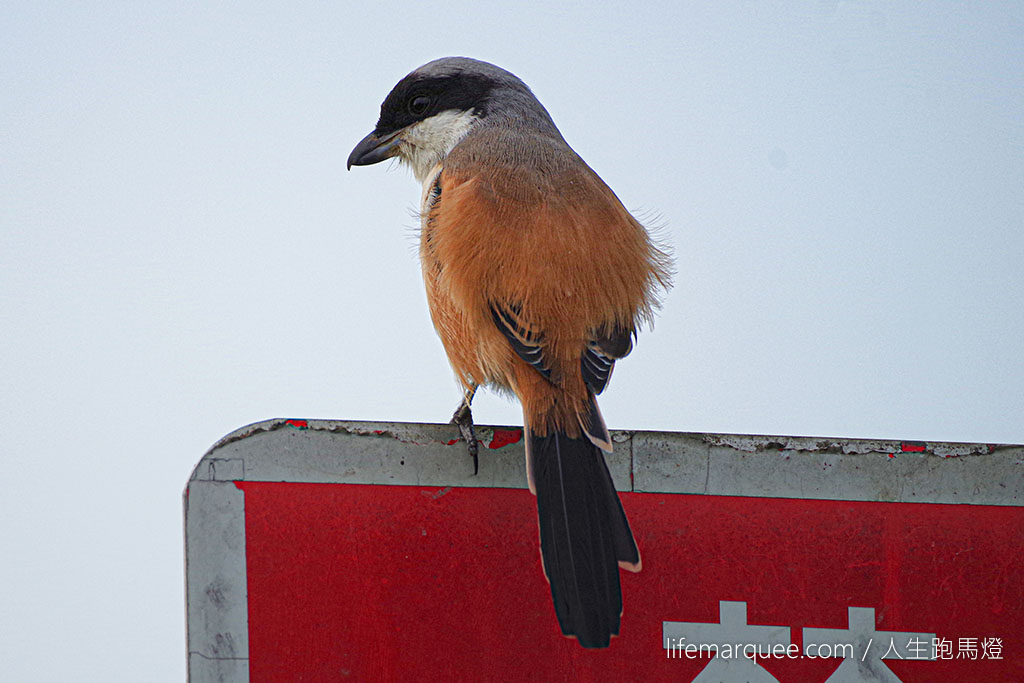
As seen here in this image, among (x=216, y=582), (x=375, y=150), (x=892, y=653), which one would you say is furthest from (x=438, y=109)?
(x=892, y=653)

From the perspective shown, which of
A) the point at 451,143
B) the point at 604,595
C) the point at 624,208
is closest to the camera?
the point at 604,595

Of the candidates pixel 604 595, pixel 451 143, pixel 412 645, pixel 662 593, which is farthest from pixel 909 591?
pixel 451 143

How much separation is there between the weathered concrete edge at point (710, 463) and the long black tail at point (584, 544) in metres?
0.06

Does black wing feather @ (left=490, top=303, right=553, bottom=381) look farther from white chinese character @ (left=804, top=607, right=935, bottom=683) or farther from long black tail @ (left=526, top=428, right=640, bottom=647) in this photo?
white chinese character @ (left=804, top=607, right=935, bottom=683)

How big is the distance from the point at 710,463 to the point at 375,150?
5.69 ft

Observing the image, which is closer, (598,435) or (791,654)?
(791,654)

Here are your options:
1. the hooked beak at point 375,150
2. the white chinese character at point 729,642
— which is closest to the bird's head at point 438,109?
the hooked beak at point 375,150

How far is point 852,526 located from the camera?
1.64 meters

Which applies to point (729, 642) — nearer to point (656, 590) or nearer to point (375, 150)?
point (656, 590)

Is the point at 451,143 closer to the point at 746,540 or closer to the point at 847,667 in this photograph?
the point at 746,540

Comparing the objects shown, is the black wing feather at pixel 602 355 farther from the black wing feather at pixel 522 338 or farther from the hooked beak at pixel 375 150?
the hooked beak at pixel 375 150

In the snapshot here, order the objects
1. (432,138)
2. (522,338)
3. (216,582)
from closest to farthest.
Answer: (216,582) → (522,338) → (432,138)

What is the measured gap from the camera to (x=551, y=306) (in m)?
2.04

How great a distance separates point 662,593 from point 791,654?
0.26 meters
